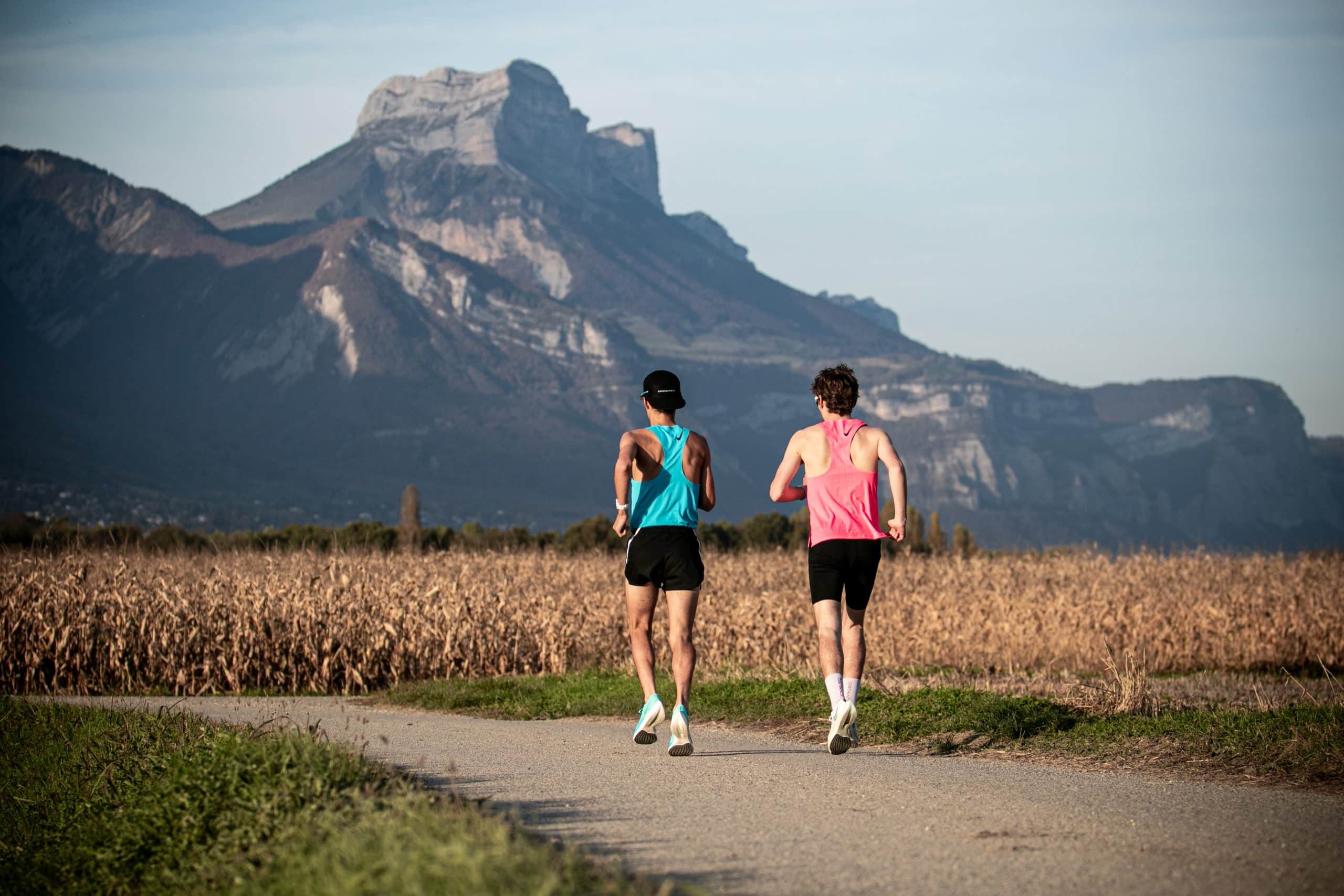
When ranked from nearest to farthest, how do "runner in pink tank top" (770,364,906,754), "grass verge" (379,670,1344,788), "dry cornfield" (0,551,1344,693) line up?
1. "grass verge" (379,670,1344,788)
2. "runner in pink tank top" (770,364,906,754)
3. "dry cornfield" (0,551,1344,693)

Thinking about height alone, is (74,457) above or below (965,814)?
above

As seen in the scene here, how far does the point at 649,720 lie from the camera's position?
9.55m

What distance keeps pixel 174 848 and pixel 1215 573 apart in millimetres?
23330

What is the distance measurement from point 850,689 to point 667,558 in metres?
1.49

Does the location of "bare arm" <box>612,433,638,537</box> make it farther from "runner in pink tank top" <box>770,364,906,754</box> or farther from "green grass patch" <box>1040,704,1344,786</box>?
"green grass patch" <box>1040,704,1344,786</box>

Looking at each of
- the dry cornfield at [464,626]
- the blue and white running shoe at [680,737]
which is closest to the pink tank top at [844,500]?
the blue and white running shoe at [680,737]

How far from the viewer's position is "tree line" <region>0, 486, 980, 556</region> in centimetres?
4644

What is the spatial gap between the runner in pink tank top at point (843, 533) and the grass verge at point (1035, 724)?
97 centimetres

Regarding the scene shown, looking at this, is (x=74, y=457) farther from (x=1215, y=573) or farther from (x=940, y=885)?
(x=940, y=885)

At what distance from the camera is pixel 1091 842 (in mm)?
6602

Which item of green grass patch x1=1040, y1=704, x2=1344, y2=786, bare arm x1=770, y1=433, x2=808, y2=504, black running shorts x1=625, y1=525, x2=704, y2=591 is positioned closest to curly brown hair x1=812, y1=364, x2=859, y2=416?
bare arm x1=770, y1=433, x2=808, y2=504

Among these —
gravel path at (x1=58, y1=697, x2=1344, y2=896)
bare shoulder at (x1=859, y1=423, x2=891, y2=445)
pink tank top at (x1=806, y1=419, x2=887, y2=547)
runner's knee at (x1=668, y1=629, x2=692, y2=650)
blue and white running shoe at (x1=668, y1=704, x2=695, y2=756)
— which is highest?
bare shoulder at (x1=859, y1=423, x2=891, y2=445)

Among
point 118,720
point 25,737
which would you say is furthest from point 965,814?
point 25,737

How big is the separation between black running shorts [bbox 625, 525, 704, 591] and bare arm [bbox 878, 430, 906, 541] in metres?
1.31
